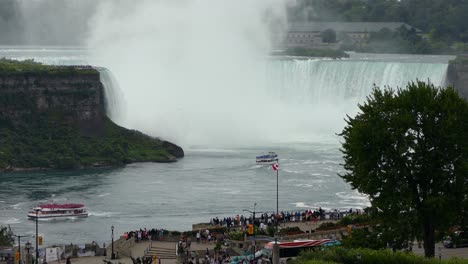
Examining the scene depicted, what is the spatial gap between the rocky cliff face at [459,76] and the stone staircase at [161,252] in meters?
58.6

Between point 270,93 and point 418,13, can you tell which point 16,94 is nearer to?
point 270,93

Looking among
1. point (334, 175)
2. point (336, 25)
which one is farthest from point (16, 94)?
point (336, 25)

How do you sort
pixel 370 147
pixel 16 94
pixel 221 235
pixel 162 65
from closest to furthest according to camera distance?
pixel 370 147 < pixel 221 235 < pixel 16 94 < pixel 162 65

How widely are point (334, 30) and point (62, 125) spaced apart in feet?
230

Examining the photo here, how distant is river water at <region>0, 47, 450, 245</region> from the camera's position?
71.6 metres

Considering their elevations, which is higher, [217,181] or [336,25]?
[336,25]

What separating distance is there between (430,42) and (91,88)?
186ft

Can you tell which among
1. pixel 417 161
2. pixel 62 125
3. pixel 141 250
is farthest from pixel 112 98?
pixel 417 161

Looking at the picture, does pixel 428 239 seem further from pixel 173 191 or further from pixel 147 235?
pixel 173 191

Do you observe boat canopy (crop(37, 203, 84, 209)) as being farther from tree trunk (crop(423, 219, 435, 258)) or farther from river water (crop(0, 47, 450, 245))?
tree trunk (crop(423, 219, 435, 258))

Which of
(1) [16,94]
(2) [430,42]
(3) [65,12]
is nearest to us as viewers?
(1) [16,94]

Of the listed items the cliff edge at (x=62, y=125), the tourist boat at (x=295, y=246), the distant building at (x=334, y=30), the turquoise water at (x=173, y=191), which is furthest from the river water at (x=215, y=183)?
the distant building at (x=334, y=30)

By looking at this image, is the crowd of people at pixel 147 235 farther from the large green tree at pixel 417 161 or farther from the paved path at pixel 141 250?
the large green tree at pixel 417 161

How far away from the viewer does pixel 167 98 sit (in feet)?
418
